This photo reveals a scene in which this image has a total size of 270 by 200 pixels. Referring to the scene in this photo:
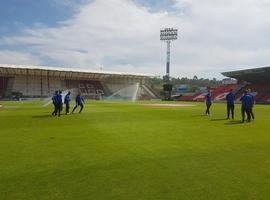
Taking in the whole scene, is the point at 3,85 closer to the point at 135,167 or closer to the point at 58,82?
the point at 58,82

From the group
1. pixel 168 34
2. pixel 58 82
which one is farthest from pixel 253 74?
pixel 58 82

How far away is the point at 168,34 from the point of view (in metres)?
104

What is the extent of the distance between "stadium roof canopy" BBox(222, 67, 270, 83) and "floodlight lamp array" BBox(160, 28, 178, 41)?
73.8 ft

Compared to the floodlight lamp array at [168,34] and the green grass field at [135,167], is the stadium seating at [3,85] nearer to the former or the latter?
the floodlight lamp array at [168,34]

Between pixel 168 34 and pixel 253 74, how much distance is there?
1283 inches

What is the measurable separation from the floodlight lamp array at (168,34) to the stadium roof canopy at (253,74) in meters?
22.5

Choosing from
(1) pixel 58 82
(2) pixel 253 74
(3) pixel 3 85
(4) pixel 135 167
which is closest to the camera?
(4) pixel 135 167

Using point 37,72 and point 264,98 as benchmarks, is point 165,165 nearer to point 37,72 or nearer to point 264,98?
point 264,98

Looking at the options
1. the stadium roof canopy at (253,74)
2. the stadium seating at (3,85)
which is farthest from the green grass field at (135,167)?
the stadium seating at (3,85)

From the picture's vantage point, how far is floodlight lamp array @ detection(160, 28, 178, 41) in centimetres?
10288

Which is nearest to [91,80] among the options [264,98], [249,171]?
[264,98]

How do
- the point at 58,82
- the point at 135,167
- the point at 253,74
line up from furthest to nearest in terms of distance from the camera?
the point at 58,82, the point at 253,74, the point at 135,167

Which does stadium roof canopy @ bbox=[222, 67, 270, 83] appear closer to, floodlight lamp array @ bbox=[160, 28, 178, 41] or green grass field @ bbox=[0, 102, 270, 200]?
floodlight lamp array @ bbox=[160, 28, 178, 41]

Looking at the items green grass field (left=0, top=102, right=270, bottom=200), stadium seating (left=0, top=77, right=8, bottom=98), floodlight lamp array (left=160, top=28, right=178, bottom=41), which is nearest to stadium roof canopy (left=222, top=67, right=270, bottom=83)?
floodlight lamp array (left=160, top=28, right=178, bottom=41)
